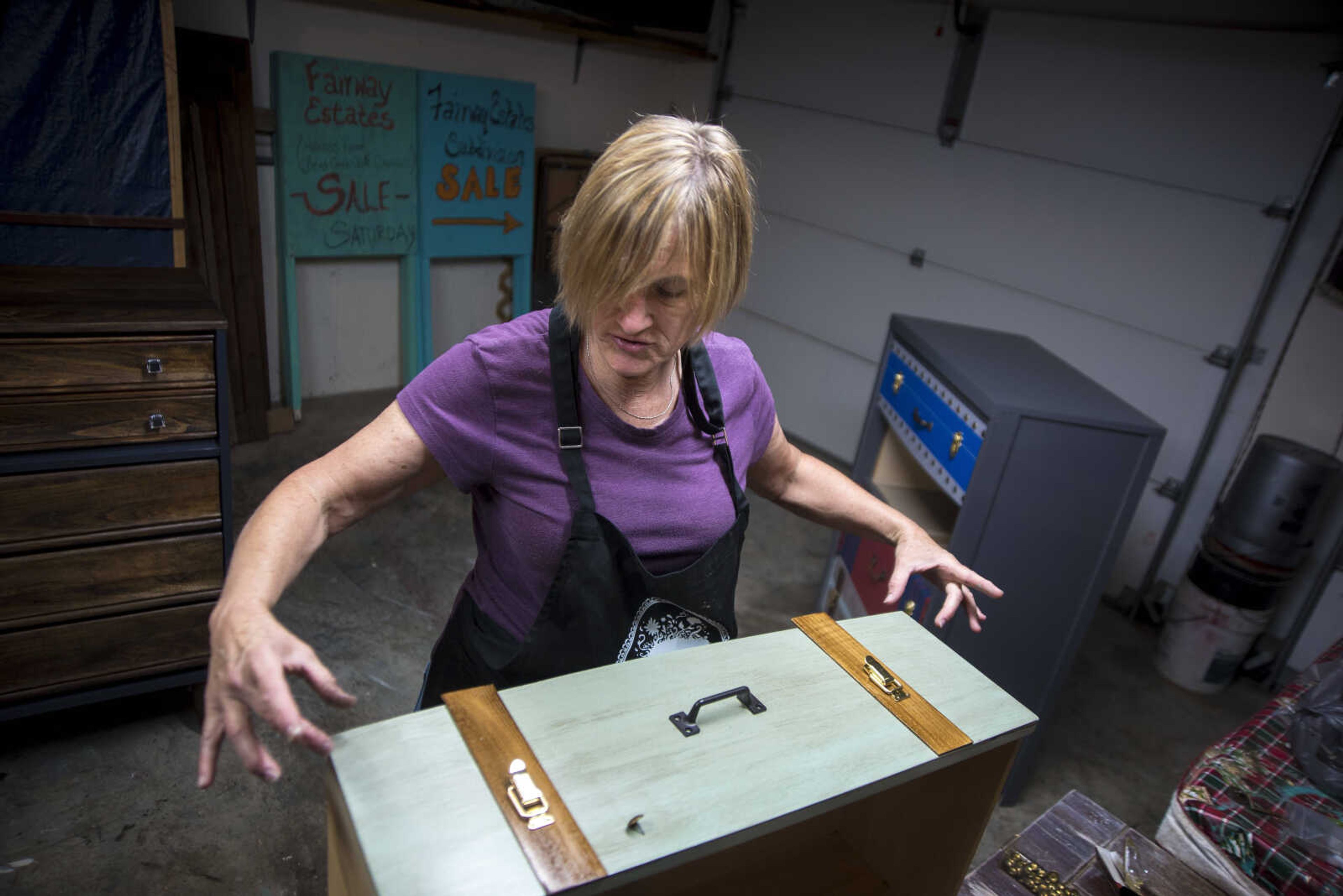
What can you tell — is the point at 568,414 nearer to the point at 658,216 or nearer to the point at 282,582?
the point at 658,216

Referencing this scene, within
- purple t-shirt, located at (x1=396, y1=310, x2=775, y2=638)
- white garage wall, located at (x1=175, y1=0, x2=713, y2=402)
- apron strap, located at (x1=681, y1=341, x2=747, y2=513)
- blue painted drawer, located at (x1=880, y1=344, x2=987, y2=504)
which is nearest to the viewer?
purple t-shirt, located at (x1=396, y1=310, x2=775, y2=638)

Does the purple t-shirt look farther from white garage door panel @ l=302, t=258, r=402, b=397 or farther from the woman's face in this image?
white garage door panel @ l=302, t=258, r=402, b=397

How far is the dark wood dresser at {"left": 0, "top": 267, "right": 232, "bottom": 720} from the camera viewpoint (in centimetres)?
204

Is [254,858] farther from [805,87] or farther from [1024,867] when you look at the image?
[805,87]

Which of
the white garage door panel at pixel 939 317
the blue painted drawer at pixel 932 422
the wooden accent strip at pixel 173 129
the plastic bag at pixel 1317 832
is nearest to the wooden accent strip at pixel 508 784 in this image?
the blue painted drawer at pixel 932 422

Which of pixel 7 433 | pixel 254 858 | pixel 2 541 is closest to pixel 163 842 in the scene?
pixel 254 858

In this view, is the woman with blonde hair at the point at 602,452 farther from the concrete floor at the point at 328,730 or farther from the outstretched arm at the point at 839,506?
the concrete floor at the point at 328,730

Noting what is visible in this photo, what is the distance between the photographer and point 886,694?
129 cm

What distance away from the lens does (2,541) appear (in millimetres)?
2104

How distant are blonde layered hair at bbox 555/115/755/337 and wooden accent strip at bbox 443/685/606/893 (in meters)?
0.59

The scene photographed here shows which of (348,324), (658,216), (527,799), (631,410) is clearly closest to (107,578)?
(631,410)

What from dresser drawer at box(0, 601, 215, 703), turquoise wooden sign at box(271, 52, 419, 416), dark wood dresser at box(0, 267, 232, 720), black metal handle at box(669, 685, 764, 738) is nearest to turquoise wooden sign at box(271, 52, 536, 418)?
turquoise wooden sign at box(271, 52, 419, 416)

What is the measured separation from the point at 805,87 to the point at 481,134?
6.86 feet

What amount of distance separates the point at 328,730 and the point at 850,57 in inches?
183
